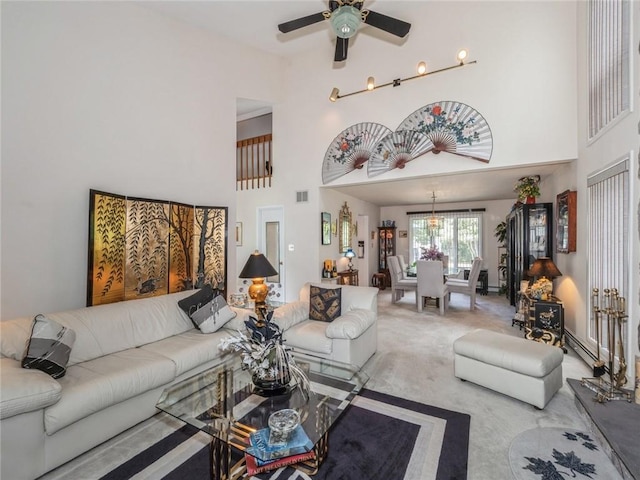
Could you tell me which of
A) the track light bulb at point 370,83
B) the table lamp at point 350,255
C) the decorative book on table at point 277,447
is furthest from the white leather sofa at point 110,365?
the track light bulb at point 370,83

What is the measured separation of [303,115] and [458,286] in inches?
173

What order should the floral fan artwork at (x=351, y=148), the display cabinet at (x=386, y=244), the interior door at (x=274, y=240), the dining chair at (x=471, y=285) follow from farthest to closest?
1. the display cabinet at (x=386, y=244)
2. the interior door at (x=274, y=240)
3. the dining chair at (x=471, y=285)
4. the floral fan artwork at (x=351, y=148)

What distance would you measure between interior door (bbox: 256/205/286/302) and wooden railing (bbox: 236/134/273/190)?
0.59 meters

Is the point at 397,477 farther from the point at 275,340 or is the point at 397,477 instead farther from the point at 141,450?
the point at 141,450

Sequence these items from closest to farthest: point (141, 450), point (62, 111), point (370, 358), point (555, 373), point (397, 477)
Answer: point (397, 477) < point (141, 450) < point (555, 373) < point (62, 111) < point (370, 358)

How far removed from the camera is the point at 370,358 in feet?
10.6

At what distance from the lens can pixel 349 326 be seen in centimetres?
270

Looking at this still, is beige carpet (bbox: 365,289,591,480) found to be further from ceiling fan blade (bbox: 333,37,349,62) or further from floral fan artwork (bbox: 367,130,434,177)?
ceiling fan blade (bbox: 333,37,349,62)

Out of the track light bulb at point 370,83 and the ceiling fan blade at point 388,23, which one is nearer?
the ceiling fan blade at point 388,23

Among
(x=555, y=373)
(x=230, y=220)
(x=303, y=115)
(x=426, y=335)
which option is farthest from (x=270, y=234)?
(x=555, y=373)

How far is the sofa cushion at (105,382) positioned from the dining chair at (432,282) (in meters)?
4.20

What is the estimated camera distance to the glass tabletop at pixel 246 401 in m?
1.55

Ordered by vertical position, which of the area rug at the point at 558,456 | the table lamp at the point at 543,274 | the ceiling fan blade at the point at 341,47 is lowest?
the area rug at the point at 558,456

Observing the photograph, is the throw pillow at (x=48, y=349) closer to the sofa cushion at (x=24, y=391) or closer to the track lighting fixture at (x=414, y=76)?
the sofa cushion at (x=24, y=391)
